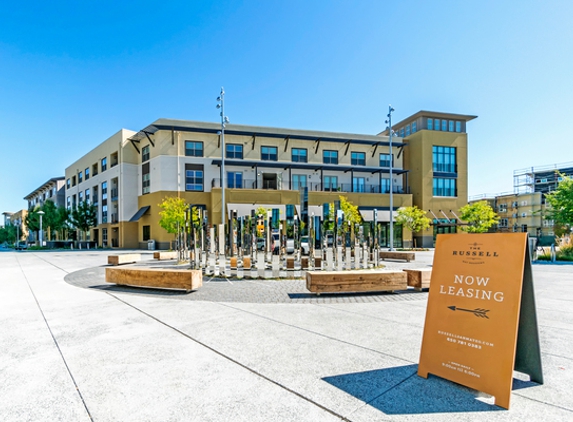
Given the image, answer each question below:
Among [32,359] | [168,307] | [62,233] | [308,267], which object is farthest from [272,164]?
[62,233]

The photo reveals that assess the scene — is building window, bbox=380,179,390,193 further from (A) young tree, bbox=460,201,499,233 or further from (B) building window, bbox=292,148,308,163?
(B) building window, bbox=292,148,308,163

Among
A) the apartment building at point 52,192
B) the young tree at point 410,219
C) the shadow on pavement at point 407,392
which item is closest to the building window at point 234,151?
A: the young tree at point 410,219

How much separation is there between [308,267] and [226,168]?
28.5 meters

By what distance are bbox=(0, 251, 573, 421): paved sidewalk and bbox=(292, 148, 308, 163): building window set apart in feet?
122

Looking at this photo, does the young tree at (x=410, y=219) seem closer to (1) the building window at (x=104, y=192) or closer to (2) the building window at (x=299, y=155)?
(2) the building window at (x=299, y=155)

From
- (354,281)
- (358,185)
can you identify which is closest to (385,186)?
(358,185)

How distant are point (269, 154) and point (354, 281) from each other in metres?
35.3

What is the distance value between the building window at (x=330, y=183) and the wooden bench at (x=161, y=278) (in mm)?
35680

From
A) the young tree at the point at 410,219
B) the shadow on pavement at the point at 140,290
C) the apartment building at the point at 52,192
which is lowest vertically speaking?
the shadow on pavement at the point at 140,290

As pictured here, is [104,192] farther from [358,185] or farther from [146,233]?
[358,185]

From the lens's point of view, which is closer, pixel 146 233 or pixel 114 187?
pixel 146 233

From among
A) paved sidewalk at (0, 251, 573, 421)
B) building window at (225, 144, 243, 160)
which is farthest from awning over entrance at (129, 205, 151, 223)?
paved sidewalk at (0, 251, 573, 421)

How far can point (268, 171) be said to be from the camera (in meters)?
42.4

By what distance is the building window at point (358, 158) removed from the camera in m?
46.5
